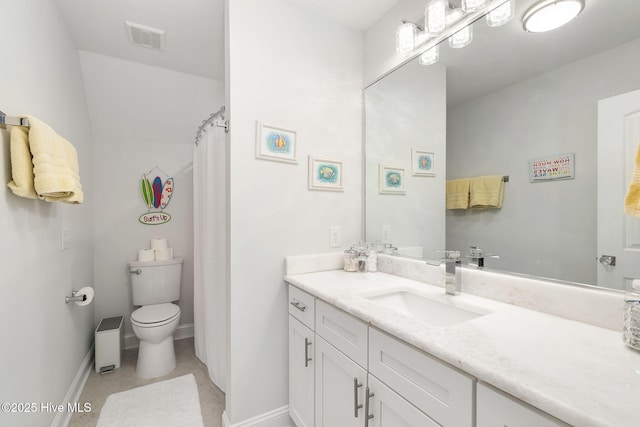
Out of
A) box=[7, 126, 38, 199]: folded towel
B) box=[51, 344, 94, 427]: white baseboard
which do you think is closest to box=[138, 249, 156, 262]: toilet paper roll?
box=[51, 344, 94, 427]: white baseboard

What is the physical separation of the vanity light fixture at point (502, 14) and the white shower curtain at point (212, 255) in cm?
156

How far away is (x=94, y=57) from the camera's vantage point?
208 centimetres

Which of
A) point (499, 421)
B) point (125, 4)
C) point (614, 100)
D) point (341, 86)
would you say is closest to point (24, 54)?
point (125, 4)

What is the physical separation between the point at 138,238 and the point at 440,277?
265 centimetres

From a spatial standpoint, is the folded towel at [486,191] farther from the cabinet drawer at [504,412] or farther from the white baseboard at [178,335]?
the white baseboard at [178,335]

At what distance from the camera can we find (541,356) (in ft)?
2.11

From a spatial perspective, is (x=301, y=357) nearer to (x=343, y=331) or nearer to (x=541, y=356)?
(x=343, y=331)

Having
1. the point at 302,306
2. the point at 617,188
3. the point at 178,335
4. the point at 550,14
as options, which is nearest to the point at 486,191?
the point at 617,188

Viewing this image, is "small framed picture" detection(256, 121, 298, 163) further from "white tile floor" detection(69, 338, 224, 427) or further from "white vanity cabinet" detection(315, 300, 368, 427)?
"white tile floor" detection(69, 338, 224, 427)

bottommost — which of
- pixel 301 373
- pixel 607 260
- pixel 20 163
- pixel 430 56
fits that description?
pixel 301 373

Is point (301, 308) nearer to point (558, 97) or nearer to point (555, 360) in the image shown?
point (555, 360)

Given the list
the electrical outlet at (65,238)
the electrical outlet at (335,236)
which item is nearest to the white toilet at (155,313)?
the electrical outlet at (65,238)

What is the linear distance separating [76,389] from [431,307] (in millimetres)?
2320

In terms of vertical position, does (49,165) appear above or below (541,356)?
Result: above
